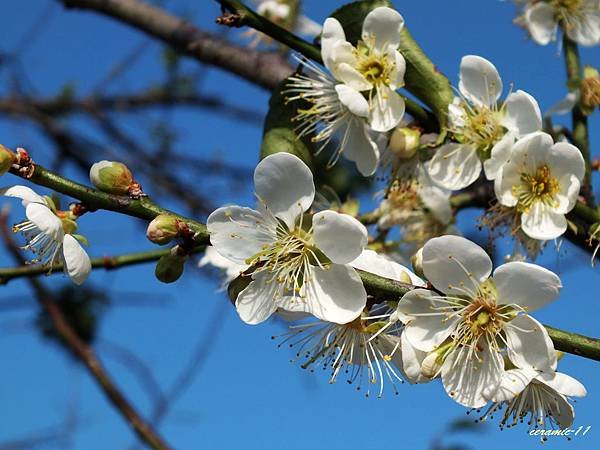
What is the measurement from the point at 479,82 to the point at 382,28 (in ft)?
0.57

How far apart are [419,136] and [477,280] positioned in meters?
0.37

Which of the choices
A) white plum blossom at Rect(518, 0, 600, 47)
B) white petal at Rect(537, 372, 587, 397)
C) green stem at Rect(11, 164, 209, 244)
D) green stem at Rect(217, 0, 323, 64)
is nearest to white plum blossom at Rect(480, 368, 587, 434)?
white petal at Rect(537, 372, 587, 397)

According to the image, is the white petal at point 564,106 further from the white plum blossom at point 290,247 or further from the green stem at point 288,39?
the white plum blossom at point 290,247

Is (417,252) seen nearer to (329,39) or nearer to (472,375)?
(472,375)

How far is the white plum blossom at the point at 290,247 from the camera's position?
3.29 feet

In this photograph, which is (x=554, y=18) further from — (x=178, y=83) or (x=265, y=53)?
(x=178, y=83)

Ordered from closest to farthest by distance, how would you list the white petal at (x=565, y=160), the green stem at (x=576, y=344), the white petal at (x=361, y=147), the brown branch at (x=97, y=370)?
the green stem at (x=576, y=344) → the white petal at (x=565, y=160) → the white petal at (x=361, y=147) → the brown branch at (x=97, y=370)

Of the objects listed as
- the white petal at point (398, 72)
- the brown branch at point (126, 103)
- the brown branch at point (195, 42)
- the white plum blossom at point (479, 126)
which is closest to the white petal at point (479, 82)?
the white plum blossom at point (479, 126)

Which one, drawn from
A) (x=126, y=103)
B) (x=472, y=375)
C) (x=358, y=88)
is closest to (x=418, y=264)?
(x=472, y=375)

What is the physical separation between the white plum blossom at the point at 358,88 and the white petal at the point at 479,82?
0.11 m

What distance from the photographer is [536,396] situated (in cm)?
110

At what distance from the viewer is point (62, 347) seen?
310 cm

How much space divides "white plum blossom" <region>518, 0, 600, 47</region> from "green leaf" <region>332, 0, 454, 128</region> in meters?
0.55

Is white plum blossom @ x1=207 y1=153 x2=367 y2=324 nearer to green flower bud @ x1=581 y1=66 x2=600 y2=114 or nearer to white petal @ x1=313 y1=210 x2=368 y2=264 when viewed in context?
white petal @ x1=313 y1=210 x2=368 y2=264
